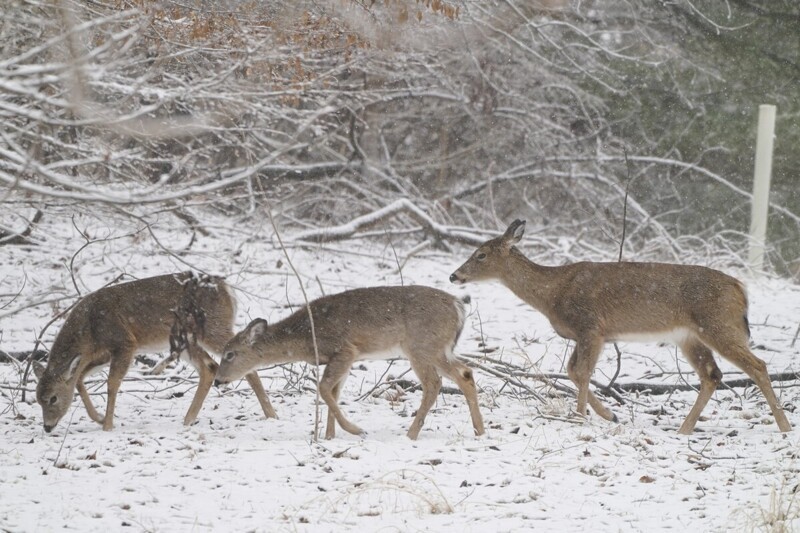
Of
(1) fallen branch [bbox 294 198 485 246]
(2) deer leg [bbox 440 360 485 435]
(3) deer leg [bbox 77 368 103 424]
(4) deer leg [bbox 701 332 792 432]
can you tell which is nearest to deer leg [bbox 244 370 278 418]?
(3) deer leg [bbox 77 368 103 424]

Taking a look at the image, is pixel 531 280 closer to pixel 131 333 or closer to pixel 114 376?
pixel 131 333

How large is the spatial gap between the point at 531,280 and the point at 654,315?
1.17 m

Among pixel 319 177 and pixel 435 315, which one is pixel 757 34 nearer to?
pixel 319 177

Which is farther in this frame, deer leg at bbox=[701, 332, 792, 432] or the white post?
the white post

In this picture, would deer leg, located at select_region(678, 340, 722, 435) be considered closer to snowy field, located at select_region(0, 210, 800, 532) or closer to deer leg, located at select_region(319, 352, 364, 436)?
snowy field, located at select_region(0, 210, 800, 532)

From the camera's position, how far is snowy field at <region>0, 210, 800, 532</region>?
17.5 ft

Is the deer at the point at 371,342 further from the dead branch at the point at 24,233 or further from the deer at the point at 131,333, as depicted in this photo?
the dead branch at the point at 24,233

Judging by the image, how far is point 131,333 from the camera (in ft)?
25.2

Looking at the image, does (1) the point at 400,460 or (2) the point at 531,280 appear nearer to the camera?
(1) the point at 400,460

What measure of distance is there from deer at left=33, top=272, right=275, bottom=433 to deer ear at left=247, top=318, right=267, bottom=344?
0.29m

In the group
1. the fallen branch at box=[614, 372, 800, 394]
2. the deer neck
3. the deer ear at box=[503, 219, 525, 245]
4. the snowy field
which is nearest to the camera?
the snowy field

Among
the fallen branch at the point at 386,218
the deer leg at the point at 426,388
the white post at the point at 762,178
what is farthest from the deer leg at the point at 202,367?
the white post at the point at 762,178

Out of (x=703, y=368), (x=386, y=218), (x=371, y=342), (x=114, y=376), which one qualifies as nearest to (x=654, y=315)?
(x=703, y=368)

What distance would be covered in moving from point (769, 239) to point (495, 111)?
7982 mm
